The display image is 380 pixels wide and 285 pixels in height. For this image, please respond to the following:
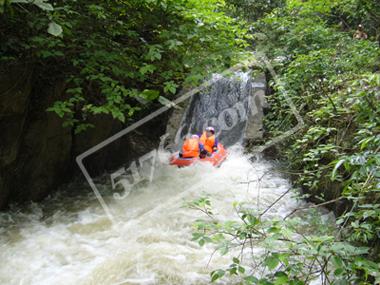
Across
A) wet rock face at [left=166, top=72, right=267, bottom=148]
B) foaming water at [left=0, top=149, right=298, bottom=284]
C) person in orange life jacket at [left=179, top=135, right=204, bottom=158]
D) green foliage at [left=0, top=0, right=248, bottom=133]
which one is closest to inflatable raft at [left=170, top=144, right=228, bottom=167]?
person in orange life jacket at [left=179, top=135, right=204, bottom=158]

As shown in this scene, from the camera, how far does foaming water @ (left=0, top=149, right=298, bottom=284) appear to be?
3.65 m

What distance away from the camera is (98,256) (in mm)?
4074

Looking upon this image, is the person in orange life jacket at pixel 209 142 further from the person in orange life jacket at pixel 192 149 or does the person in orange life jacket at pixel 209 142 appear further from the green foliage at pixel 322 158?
the green foliage at pixel 322 158

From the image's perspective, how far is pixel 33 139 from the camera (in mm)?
5035

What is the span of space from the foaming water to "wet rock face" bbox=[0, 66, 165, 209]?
356 mm

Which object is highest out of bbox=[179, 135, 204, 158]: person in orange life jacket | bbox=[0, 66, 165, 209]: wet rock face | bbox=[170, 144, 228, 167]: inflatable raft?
bbox=[0, 66, 165, 209]: wet rock face

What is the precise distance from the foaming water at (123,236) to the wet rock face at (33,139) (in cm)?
36

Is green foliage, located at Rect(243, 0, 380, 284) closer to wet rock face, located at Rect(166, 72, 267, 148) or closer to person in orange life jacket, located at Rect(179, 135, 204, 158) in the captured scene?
wet rock face, located at Rect(166, 72, 267, 148)

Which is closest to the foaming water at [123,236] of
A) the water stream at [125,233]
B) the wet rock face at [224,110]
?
the water stream at [125,233]

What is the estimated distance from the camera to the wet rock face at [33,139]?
4.41 m

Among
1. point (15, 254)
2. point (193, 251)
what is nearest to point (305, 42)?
point (193, 251)

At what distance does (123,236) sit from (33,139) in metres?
1.97

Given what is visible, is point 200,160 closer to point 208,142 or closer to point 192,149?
point 192,149

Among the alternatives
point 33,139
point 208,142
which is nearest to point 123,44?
point 33,139
